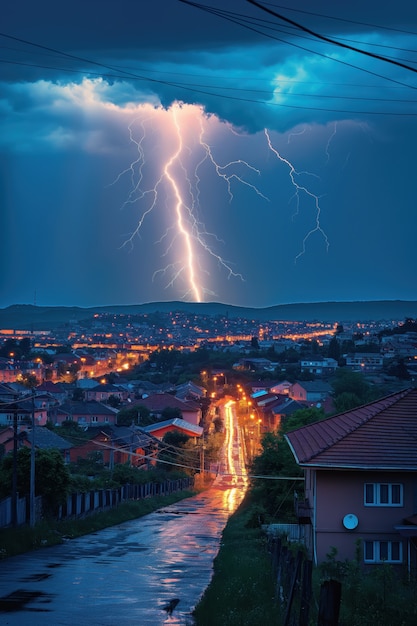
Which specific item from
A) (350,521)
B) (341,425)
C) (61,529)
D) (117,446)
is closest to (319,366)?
(117,446)

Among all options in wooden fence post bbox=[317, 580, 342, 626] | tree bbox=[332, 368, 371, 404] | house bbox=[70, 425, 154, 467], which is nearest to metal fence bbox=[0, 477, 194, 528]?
house bbox=[70, 425, 154, 467]

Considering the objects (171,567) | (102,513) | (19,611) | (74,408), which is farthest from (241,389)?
(19,611)

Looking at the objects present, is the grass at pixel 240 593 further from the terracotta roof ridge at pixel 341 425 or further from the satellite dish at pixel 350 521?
the terracotta roof ridge at pixel 341 425

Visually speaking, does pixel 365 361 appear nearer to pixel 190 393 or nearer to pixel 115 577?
pixel 190 393

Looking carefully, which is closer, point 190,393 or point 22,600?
point 22,600

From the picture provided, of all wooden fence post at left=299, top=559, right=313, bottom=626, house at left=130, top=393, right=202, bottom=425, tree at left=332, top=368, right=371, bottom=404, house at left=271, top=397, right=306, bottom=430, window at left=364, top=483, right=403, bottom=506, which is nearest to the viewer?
wooden fence post at left=299, top=559, right=313, bottom=626

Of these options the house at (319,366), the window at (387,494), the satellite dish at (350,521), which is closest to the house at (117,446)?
the satellite dish at (350,521)

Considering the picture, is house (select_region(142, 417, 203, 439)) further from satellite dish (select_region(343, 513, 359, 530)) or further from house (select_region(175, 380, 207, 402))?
satellite dish (select_region(343, 513, 359, 530))

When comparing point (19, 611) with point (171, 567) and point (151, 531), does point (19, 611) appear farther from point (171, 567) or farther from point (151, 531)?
point (151, 531)
